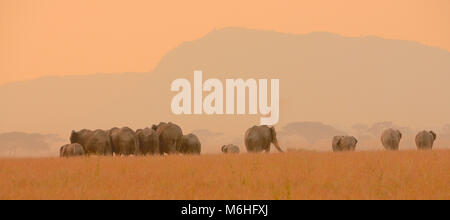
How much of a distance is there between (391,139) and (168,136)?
18.9 m

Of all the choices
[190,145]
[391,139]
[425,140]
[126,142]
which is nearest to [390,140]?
[391,139]

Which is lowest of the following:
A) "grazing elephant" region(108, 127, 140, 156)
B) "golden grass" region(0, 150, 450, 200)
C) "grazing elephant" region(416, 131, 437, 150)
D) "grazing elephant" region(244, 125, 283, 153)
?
"golden grass" region(0, 150, 450, 200)

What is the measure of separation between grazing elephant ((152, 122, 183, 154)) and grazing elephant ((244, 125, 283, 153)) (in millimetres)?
4922

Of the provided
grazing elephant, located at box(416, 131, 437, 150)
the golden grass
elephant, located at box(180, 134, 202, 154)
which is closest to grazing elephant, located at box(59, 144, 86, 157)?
elephant, located at box(180, 134, 202, 154)

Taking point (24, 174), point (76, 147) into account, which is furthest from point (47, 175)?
point (76, 147)

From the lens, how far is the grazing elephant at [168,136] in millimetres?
31766

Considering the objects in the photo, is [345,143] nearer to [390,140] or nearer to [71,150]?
[390,140]

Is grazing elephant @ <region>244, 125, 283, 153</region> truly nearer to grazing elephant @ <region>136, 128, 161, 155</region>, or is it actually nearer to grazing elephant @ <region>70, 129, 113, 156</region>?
grazing elephant @ <region>136, 128, 161, 155</region>

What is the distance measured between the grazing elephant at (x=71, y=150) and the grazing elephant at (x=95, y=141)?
1.32m

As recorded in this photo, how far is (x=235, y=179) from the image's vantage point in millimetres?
13344

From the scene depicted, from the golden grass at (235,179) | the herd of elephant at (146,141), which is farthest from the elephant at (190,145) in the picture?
the golden grass at (235,179)

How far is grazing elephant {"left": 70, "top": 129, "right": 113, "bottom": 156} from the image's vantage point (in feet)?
100
